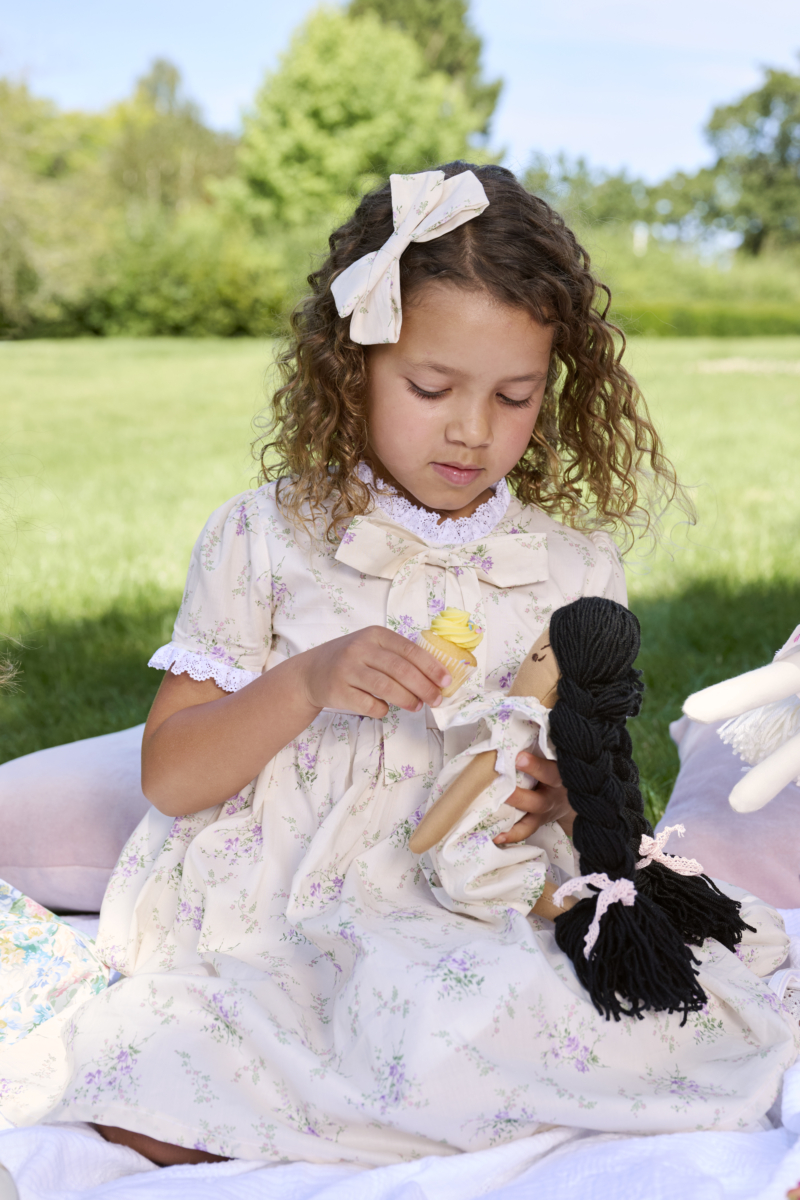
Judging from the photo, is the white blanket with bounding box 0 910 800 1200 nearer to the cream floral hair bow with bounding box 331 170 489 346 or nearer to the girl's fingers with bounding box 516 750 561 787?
the girl's fingers with bounding box 516 750 561 787

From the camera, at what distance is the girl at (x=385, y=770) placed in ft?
4.32

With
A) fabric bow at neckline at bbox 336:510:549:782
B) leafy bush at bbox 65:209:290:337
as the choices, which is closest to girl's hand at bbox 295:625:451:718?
fabric bow at neckline at bbox 336:510:549:782

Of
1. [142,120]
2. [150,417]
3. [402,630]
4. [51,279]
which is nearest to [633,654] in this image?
[402,630]

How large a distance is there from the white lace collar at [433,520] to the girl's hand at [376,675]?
36cm

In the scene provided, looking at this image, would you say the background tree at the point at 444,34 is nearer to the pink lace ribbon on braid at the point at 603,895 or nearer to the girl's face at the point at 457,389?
the girl's face at the point at 457,389

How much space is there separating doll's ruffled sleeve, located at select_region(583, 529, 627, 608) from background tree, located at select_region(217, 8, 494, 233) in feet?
88.1

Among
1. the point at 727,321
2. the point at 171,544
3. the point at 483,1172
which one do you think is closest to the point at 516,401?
the point at 483,1172

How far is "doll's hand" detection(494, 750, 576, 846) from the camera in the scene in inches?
56.3

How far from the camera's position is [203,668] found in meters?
1.68

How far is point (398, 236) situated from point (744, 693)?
811mm

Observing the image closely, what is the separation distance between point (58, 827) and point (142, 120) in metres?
46.1

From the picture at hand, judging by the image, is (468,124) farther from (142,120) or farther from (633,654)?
(633,654)

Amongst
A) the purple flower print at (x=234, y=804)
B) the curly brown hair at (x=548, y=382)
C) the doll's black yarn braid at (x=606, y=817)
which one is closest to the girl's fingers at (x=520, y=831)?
the doll's black yarn braid at (x=606, y=817)

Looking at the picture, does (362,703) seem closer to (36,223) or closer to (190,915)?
(190,915)
